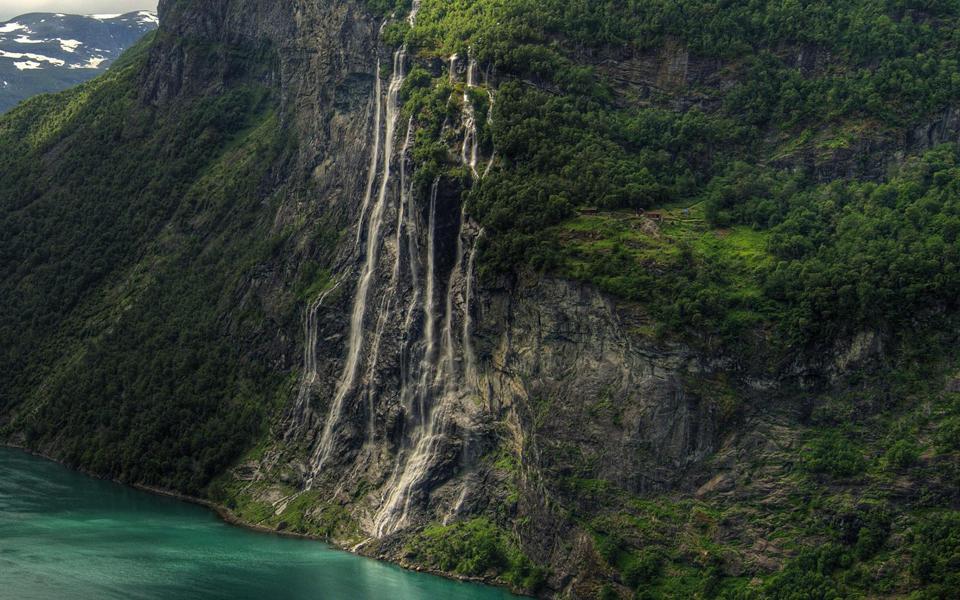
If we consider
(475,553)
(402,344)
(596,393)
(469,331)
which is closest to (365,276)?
(402,344)

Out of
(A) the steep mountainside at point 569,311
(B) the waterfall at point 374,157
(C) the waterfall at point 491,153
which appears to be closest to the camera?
(A) the steep mountainside at point 569,311

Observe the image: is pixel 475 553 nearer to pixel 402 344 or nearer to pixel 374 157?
pixel 402 344

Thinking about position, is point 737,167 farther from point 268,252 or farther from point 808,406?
point 268,252

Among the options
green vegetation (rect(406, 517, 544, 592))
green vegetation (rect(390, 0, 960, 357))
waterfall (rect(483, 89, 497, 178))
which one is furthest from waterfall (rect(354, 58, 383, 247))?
green vegetation (rect(406, 517, 544, 592))

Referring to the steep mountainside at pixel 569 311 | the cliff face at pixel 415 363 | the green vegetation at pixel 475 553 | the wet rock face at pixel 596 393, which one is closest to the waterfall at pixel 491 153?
the steep mountainside at pixel 569 311

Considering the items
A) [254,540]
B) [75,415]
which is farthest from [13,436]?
[254,540]

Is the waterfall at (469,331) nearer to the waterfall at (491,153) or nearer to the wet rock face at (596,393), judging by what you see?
the wet rock face at (596,393)
